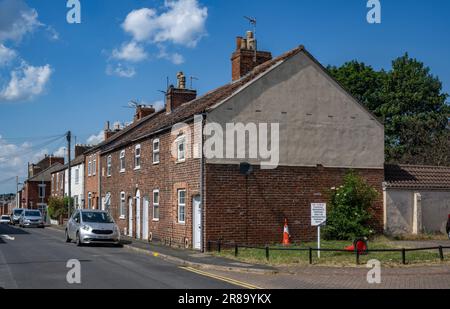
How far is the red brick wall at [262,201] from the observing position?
73.3 feet

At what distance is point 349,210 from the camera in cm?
2336

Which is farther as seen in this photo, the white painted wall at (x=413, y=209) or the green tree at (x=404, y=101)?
the green tree at (x=404, y=101)

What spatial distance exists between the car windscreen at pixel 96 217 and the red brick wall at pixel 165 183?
96.7 inches

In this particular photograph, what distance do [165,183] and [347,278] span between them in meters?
13.3

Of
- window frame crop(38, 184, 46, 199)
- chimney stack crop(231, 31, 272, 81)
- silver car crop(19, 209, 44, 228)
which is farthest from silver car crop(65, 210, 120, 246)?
window frame crop(38, 184, 46, 199)

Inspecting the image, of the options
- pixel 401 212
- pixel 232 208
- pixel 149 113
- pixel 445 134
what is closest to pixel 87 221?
pixel 232 208

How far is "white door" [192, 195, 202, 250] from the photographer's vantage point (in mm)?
22938

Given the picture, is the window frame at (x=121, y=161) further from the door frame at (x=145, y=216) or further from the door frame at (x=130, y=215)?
the door frame at (x=145, y=216)

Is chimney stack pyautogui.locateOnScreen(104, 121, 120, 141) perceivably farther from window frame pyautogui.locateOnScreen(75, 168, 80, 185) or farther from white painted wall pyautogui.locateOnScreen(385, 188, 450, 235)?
white painted wall pyautogui.locateOnScreen(385, 188, 450, 235)

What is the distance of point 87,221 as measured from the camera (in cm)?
2631

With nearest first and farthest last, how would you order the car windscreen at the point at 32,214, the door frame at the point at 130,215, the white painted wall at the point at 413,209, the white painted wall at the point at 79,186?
the white painted wall at the point at 413,209 → the door frame at the point at 130,215 → the white painted wall at the point at 79,186 → the car windscreen at the point at 32,214

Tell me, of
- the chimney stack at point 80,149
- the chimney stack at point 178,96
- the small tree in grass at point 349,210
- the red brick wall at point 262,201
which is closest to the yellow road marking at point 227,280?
the red brick wall at point 262,201
